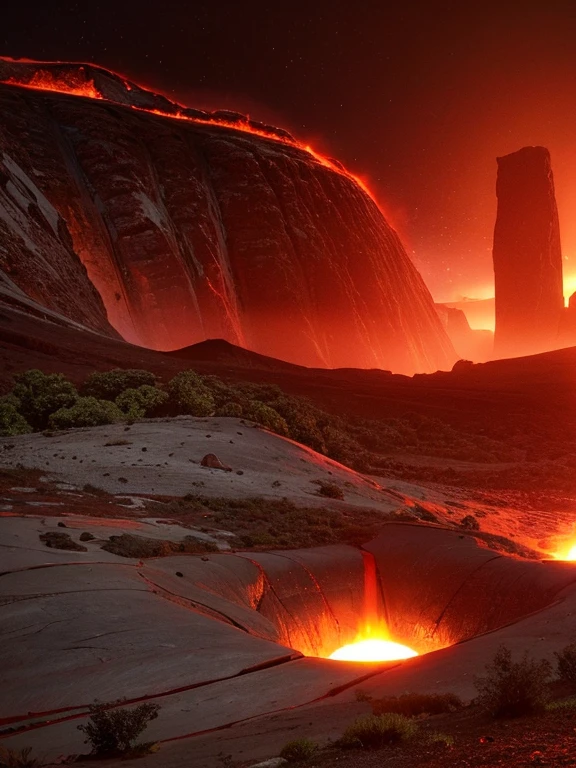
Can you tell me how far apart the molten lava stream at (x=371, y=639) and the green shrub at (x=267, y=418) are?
52.4 feet

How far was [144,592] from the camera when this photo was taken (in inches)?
365

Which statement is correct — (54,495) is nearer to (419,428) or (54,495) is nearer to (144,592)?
(144,592)

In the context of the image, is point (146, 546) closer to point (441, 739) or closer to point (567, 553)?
point (441, 739)

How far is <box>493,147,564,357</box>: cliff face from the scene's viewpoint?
124 m

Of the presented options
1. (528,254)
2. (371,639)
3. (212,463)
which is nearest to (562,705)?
(371,639)

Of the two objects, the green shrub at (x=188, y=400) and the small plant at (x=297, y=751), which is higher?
the green shrub at (x=188, y=400)

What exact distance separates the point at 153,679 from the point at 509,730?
3.49 meters

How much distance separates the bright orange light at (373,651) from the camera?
38.6ft

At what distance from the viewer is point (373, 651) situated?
1230 centimetres

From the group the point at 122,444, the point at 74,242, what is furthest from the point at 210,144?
the point at 122,444

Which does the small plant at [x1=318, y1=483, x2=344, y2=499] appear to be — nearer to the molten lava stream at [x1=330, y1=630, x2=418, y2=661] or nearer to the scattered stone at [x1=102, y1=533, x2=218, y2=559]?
the scattered stone at [x1=102, y1=533, x2=218, y2=559]

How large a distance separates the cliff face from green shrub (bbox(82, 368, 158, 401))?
10598 cm

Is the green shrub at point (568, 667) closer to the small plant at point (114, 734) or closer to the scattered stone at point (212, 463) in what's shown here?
the small plant at point (114, 734)

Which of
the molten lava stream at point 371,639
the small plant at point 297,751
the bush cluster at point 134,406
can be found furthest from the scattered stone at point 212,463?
the small plant at point 297,751
